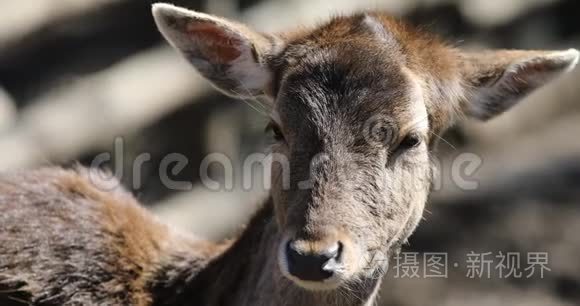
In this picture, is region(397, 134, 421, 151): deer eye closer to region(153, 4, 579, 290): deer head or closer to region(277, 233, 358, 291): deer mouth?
region(153, 4, 579, 290): deer head

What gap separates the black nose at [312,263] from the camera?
5508 mm

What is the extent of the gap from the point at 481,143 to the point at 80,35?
14.9ft

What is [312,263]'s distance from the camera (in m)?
5.51

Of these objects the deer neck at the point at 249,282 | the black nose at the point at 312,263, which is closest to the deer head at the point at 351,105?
the black nose at the point at 312,263

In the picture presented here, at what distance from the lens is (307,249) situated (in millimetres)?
5504

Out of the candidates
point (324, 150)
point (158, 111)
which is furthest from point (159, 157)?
point (324, 150)

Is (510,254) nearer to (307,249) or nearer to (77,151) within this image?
(77,151)

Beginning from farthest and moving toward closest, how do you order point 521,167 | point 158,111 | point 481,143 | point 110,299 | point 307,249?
point 481,143 → point 521,167 → point 158,111 → point 110,299 → point 307,249

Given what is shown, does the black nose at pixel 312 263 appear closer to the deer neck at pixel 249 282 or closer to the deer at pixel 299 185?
the deer at pixel 299 185

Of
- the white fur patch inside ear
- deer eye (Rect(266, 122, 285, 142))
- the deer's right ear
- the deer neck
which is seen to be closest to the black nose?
the deer neck

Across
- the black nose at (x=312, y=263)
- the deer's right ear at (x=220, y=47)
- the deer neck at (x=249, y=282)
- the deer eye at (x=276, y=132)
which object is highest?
the deer's right ear at (x=220, y=47)

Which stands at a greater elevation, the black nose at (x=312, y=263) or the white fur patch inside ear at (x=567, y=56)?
the white fur patch inside ear at (x=567, y=56)

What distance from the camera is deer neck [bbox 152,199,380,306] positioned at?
20.7 feet

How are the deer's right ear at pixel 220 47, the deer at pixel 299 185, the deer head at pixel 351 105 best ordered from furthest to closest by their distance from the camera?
the deer's right ear at pixel 220 47
the deer at pixel 299 185
the deer head at pixel 351 105
